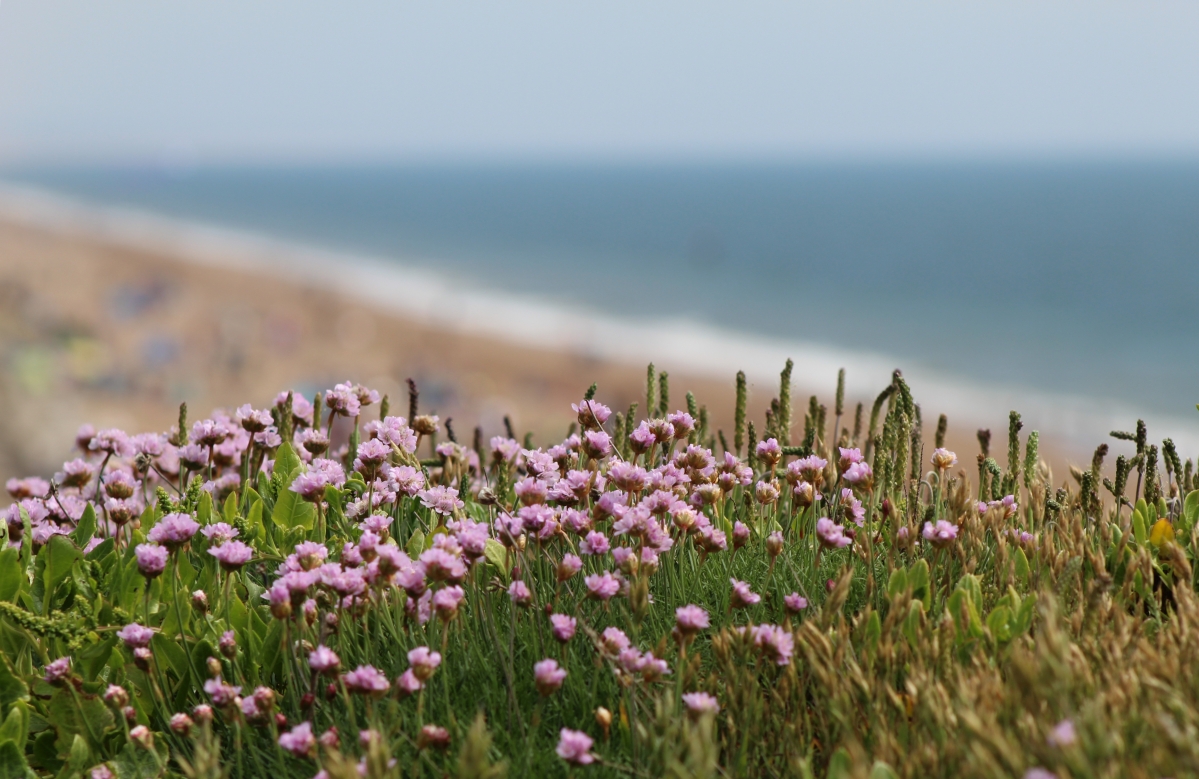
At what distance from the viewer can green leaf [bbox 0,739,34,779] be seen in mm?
2410

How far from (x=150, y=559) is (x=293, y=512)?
858 mm

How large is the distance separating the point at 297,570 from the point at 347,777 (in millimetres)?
942

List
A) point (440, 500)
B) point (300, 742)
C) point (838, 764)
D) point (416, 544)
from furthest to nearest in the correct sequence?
point (416, 544) → point (440, 500) → point (300, 742) → point (838, 764)

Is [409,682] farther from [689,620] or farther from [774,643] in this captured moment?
[774,643]

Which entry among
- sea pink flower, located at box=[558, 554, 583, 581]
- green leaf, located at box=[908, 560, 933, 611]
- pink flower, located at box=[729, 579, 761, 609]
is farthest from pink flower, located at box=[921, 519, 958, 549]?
sea pink flower, located at box=[558, 554, 583, 581]

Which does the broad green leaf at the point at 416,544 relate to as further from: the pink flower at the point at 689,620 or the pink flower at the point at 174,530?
the pink flower at the point at 689,620

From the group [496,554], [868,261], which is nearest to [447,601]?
[496,554]

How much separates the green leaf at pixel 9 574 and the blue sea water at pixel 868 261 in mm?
31764

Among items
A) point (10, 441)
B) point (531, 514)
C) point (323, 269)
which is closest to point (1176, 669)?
point (531, 514)

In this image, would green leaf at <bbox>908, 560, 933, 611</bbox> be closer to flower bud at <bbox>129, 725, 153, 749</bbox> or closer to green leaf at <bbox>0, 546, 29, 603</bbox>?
flower bud at <bbox>129, 725, 153, 749</bbox>

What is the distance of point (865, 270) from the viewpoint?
64.2 metres

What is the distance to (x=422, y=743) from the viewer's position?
214cm

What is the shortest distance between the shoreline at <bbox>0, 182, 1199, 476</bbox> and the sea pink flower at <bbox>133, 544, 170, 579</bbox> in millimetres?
17593

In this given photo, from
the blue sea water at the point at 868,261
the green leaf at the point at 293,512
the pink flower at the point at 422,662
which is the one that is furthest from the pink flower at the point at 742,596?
the blue sea water at the point at 868,261
